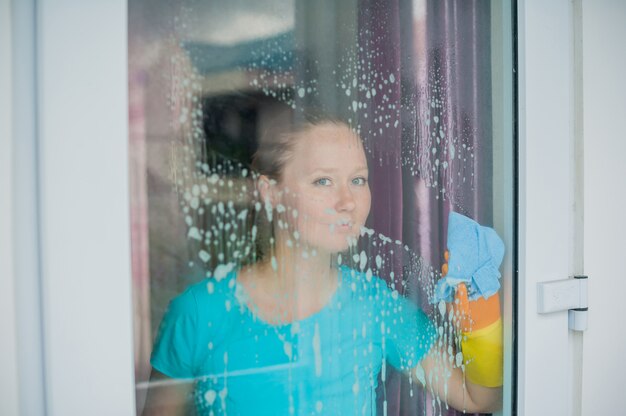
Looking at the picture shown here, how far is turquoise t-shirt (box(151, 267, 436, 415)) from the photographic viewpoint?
0.97 m

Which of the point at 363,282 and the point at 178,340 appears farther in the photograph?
the point at 363,282

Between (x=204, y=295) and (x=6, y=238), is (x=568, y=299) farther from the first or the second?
(x=6, y=238)

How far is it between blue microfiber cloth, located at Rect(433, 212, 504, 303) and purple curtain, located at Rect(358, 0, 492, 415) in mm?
31

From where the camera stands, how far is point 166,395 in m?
0.96

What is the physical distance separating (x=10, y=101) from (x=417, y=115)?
83 cm

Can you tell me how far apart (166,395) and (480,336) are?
782 mm

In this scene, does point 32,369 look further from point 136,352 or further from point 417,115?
point 417,115

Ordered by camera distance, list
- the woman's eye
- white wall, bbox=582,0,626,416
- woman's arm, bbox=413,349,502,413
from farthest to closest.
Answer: white wall, bbox=582,0,626,416 → woman's arm, bbox=413,349,502,413 → the woman's eye

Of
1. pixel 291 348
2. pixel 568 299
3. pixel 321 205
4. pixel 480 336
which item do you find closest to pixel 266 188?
pixel 321 205

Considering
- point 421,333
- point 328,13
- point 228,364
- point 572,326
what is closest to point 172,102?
point 328,13

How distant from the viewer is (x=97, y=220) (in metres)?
0.88

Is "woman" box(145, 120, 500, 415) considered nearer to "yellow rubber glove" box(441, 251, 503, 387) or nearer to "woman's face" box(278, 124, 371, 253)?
"woman's face" box(278, 124, 371, 253)

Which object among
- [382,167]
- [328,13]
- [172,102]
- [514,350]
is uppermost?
[328,13]

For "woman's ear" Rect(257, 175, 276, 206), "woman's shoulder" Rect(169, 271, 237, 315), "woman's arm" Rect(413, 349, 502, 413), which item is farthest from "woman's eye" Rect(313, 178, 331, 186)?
"woman's arm" Rect(413, 349, 502, 413)
